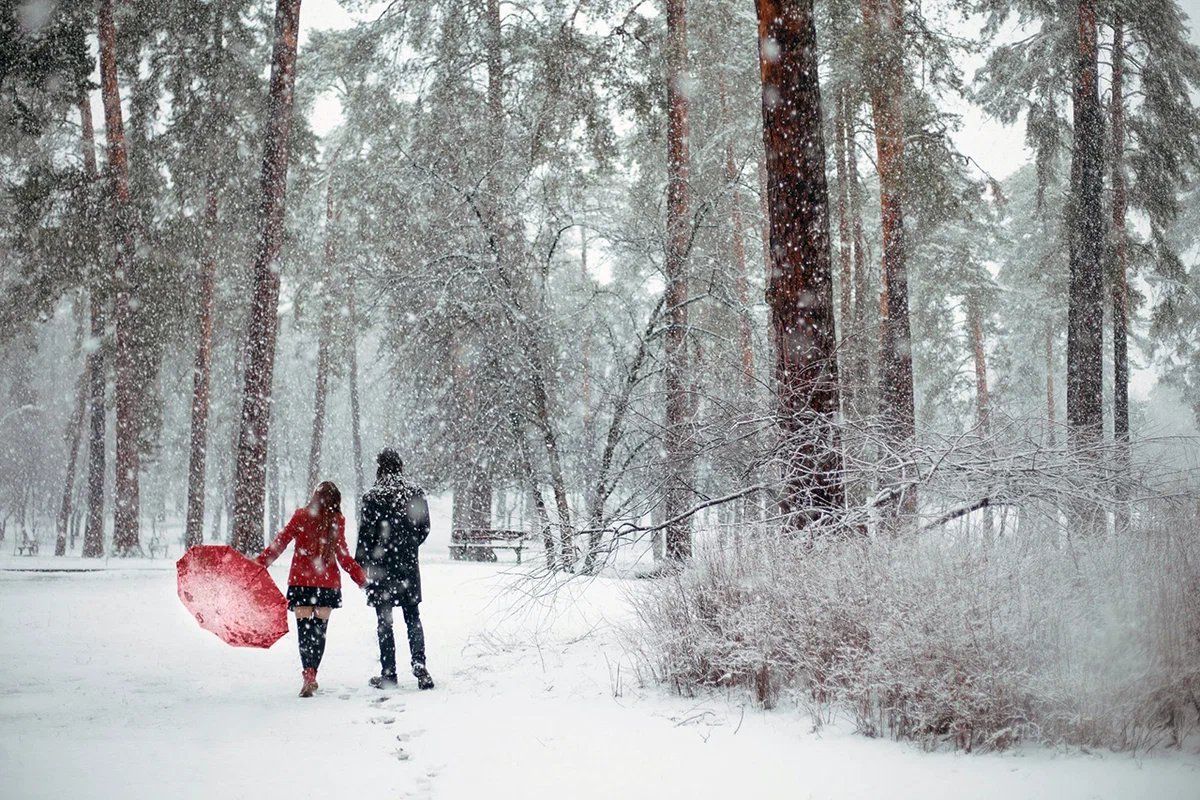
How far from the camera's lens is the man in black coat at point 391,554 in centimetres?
590

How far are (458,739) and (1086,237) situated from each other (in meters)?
12.7

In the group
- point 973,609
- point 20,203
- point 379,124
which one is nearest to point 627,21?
point 379,124

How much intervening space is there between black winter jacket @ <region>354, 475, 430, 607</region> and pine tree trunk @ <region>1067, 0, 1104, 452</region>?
10.8 meters

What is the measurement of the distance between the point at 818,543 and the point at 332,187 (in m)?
19.7

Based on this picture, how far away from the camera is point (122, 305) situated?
15.1 meters

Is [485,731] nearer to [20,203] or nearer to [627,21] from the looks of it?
[627,21]

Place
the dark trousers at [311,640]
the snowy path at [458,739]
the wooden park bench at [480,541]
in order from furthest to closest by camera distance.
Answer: the wooden park bench at [480,541] < the dark trousers at [311,640] < the snowy path at [458,739]

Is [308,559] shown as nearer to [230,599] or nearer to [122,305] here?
[230,599]

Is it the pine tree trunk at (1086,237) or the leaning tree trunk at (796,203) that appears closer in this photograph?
the leaning tree trunk at (796,203)

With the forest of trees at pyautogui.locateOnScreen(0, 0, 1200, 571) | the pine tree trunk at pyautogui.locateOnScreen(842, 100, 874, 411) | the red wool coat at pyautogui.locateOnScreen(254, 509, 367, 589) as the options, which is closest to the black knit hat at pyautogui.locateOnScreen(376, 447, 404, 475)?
the red wool coat at pyautogui.locateOnScreen(254, 509, 367, 589)

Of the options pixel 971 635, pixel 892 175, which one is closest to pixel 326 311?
pixel 892 175

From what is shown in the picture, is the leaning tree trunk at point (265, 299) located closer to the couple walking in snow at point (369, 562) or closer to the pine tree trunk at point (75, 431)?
the couple walking in snow at point (369, 562)

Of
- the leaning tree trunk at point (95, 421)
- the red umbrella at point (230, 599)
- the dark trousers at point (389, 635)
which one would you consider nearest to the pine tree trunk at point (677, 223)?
the dark trousers at point (389, 635)

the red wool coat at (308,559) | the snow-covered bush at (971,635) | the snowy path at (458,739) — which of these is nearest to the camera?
the snowy path at (458,739)
